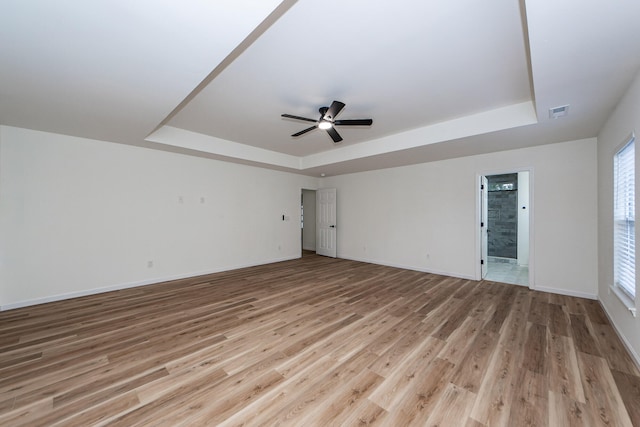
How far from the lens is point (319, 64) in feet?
8.30

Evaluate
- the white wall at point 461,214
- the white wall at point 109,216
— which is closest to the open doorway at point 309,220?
the white wall at point 461,214

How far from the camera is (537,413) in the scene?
1681 millimetres

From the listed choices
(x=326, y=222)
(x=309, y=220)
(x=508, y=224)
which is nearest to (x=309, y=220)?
(x=309, y=220)

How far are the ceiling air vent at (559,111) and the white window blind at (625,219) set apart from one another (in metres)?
0.67

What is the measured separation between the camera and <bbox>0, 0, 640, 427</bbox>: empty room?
1.75 metres

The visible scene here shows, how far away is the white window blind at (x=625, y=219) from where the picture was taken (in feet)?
8.41

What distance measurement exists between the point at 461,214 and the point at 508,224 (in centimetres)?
330

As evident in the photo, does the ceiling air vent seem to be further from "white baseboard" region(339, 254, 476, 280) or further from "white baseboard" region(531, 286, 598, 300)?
"white baseboard" region(339, 254, 476, 280)

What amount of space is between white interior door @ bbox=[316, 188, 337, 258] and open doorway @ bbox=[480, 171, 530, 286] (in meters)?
Answer: 3.93

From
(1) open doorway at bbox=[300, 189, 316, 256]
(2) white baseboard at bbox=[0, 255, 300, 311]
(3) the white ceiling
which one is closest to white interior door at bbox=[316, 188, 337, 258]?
(1) open doorway at bbox=[300, 189, 316, 256]

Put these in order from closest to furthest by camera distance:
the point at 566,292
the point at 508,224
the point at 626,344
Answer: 1. the point at 626,344
2. the point at 566,292
3. the point at 508,224

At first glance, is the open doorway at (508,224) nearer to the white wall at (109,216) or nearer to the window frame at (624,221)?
the window frame at (624,221)

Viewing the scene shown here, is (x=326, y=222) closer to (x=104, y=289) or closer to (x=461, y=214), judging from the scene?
(x=461, y=214)

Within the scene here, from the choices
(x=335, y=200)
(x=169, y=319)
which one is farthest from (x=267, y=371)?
(x=335, y=200)
